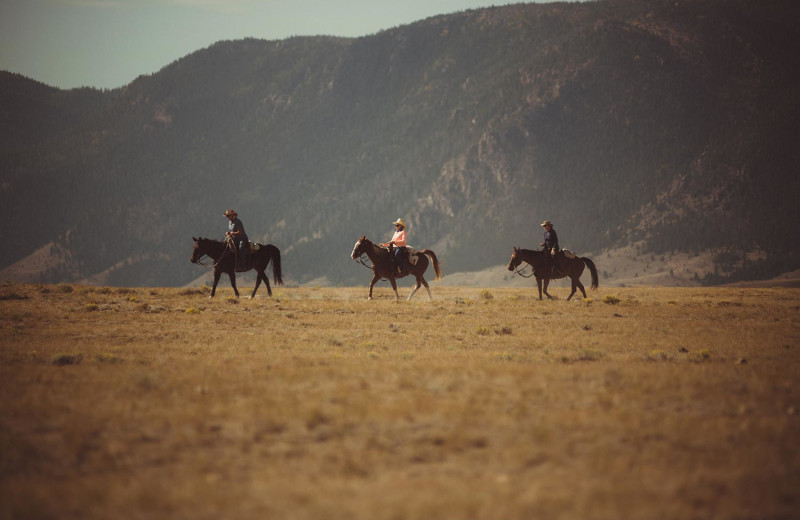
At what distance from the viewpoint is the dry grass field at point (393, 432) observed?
25.2ft

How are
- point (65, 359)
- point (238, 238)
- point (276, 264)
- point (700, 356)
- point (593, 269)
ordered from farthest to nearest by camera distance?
point (593, 269) < point (276, 264) < point (238, 238) < point (700, 356) < point (65, 359)

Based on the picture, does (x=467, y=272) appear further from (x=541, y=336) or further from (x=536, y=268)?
(x=541, y=336)

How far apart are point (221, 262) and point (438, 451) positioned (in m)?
23.4

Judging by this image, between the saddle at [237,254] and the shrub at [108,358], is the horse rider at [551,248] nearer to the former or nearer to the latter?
the saddle at [237,254]

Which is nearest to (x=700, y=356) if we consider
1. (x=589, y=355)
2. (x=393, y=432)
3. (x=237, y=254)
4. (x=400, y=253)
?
(x=589, y=355)

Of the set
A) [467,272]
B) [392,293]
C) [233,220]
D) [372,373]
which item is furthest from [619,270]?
[372,373]

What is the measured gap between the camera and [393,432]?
32.1 feet

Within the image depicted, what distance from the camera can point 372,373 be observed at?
13414mm

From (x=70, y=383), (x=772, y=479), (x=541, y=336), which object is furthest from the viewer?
(x=541, y=336)

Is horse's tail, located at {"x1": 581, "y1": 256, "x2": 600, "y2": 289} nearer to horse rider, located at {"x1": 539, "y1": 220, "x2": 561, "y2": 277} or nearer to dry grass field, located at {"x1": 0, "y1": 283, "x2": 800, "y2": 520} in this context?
horse rider, located at {"x1": 539, "y1": 220, "x2": 561, "y2": 277}

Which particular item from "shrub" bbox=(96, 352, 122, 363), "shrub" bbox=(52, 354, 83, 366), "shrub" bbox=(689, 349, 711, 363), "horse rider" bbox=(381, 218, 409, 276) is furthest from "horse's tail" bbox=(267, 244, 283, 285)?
"shrub" bbox=(689, 349, 711, 363)

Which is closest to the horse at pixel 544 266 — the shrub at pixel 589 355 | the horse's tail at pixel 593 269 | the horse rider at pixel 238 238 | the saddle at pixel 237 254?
the horse's tail at pixel 593 269

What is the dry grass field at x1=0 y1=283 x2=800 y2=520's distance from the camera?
7.70 m

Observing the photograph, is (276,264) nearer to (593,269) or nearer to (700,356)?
(593,269)
